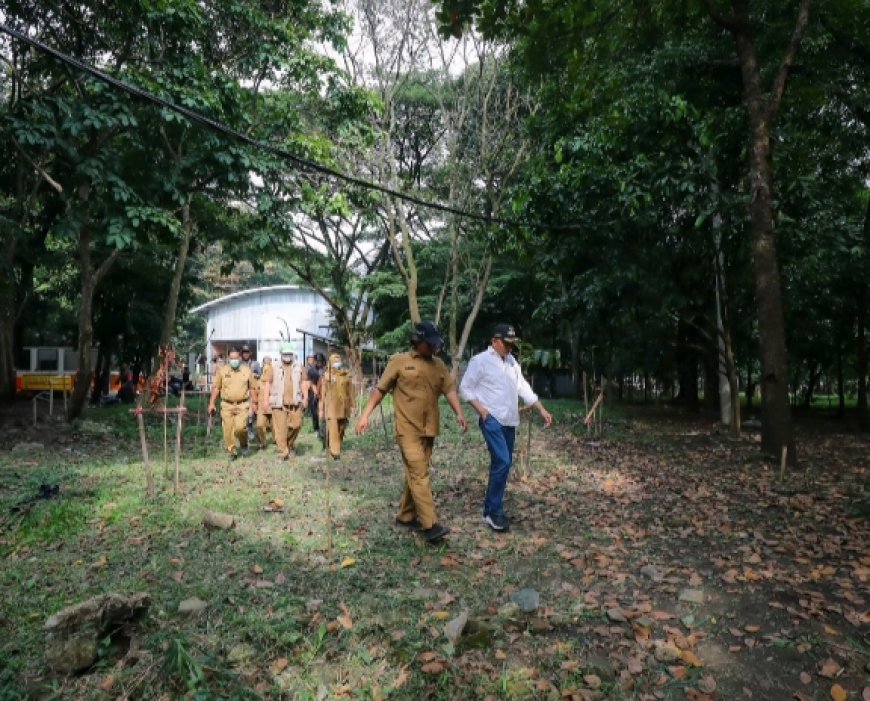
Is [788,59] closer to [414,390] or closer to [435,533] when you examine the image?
[414,390]

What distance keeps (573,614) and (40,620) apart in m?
3.44

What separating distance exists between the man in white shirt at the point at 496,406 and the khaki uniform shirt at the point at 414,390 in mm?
321

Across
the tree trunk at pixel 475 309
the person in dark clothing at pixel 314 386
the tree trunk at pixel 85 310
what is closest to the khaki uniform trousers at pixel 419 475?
the person in dark clothing at pixel 314 386

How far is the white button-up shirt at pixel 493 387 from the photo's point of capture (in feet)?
18.9

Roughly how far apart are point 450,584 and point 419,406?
1534 mm

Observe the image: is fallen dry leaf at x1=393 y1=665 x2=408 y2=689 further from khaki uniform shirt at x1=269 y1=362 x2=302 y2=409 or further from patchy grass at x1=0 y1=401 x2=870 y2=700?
khaki uniform shirt at x1=269 y1=362 x2=302 y2=409

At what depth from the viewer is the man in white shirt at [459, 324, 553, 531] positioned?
5688 mm

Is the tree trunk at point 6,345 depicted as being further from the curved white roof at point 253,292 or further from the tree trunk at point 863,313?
the tree trunk at point 863,313

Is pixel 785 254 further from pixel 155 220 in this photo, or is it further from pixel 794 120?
pixel 155 220

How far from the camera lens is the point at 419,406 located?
5477mm

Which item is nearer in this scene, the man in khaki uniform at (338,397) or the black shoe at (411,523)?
the black shoe at (411,523)

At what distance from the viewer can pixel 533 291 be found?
95.7ft

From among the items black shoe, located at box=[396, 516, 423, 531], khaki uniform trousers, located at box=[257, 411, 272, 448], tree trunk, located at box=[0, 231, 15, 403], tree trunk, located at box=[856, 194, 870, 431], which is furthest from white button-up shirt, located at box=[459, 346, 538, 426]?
tree trunk, located at box=[0, 231, 15, 403]

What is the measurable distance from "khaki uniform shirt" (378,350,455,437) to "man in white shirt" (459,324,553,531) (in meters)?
0.32
